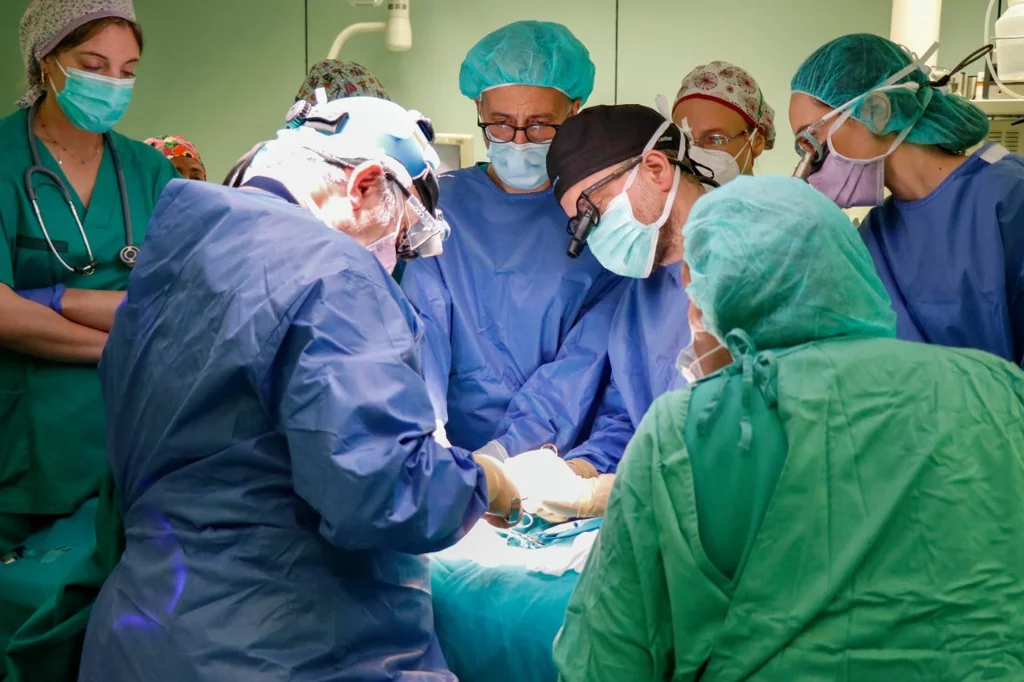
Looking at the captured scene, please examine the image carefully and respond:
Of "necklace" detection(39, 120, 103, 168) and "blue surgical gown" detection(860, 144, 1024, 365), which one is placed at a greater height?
"necklace" detection(39, 120, 103, 168)

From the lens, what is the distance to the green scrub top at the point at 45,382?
2.24 metres

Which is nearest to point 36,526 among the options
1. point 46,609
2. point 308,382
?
point 46,609

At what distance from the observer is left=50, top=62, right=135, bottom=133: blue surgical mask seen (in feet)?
7.41

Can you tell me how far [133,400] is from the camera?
154 cm

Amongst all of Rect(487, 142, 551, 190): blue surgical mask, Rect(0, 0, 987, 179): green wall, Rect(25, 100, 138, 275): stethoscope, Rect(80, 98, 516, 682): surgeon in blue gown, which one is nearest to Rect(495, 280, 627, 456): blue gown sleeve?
Rect(487, 142, 551, 190): blue surgical mask

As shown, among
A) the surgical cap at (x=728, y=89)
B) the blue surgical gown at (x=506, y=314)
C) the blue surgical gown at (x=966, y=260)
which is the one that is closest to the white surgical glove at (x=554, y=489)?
the blue surgical gown at (x=506, y=314)

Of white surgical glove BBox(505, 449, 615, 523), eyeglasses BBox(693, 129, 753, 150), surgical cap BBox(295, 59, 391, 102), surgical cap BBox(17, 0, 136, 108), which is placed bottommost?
white surgical glove BBox(505, 449, 615, 523)

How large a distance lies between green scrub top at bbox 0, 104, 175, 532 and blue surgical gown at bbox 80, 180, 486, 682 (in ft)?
2.65

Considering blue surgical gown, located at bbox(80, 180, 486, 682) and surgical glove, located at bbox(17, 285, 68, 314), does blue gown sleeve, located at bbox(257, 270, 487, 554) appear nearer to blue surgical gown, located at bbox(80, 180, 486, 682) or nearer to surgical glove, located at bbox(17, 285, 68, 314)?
blue surgical gown, located at bbox(80, 180, 486, 682)

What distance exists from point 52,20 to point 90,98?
0.60 ft

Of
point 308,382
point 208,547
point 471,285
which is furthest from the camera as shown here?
point 471,285

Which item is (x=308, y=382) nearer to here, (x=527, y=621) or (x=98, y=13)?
(x=527, y=621)

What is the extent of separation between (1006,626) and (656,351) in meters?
1.11

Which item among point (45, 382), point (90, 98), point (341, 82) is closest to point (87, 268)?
point (45, 382)
